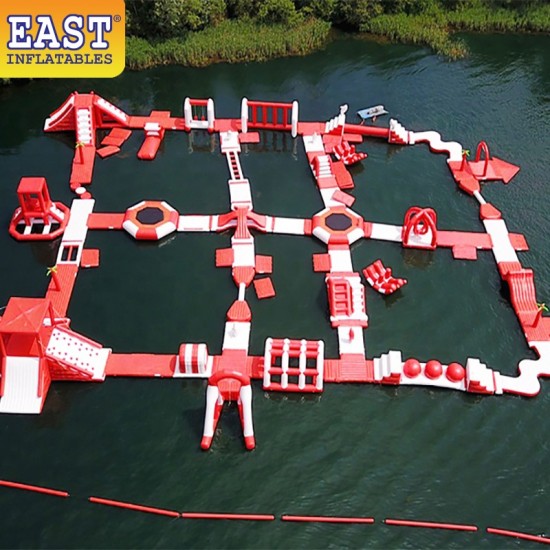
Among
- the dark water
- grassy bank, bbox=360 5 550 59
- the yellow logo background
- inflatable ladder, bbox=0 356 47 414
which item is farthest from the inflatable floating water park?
grassy bank, bbox=360 5 550 59

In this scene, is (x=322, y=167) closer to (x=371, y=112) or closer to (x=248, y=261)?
(x=371, y=112)

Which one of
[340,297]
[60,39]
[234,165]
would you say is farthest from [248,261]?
[60,39]

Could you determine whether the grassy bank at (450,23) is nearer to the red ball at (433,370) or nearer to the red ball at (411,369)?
the red ball at (433,370)

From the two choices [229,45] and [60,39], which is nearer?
[60,39]

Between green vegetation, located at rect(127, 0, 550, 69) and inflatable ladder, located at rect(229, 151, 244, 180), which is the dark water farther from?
green vegetation, located at rect(127, 0, 550, 69)

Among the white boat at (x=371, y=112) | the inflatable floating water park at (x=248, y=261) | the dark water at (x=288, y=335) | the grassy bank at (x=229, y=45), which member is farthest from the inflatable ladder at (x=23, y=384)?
the grassy bank at (x=229, y=45)

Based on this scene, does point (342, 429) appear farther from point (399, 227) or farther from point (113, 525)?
point (399, 227)

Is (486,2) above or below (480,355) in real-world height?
above

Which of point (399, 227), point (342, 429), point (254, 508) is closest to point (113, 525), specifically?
point (254, 508)
